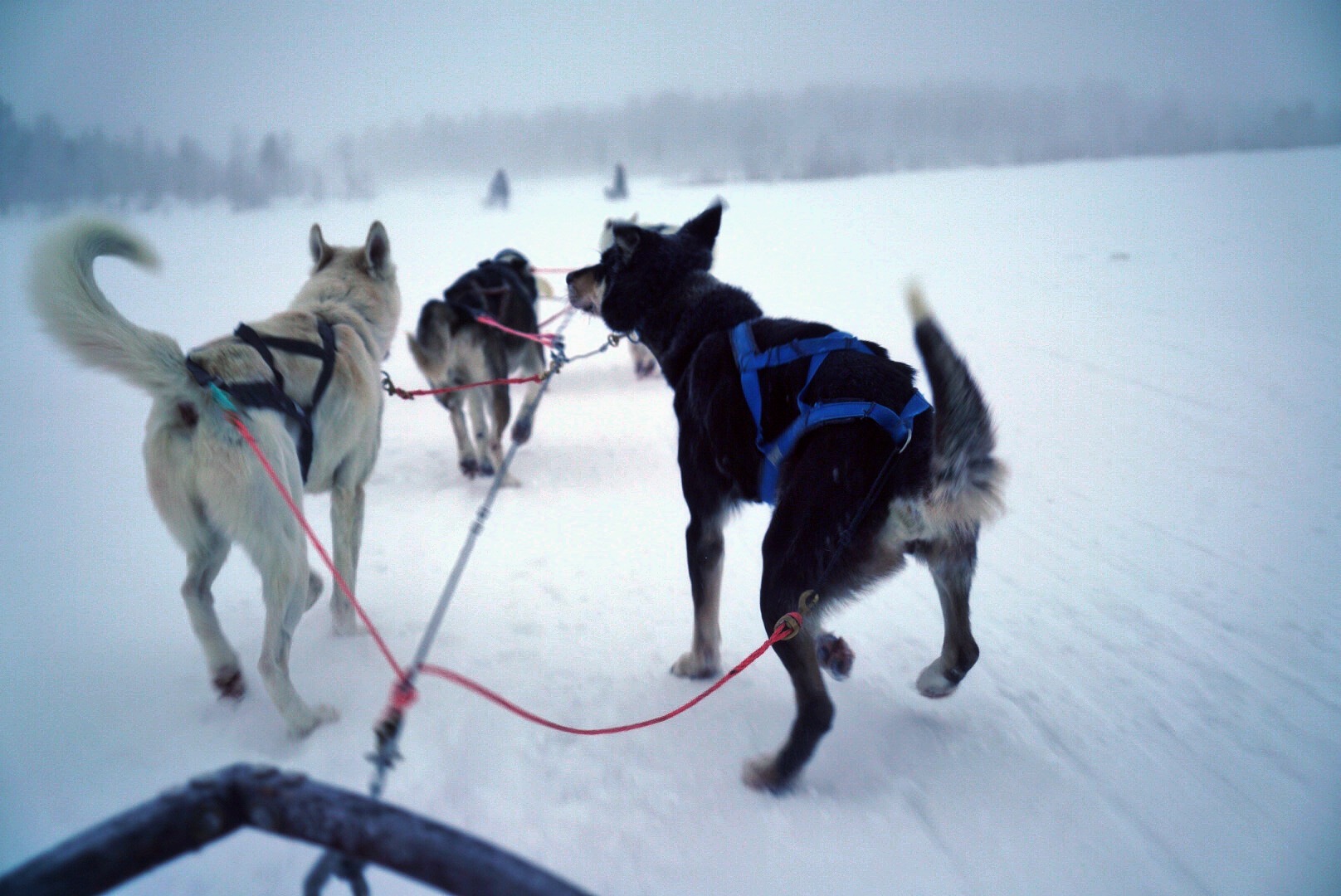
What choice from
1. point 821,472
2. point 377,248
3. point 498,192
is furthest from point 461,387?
point 498,192

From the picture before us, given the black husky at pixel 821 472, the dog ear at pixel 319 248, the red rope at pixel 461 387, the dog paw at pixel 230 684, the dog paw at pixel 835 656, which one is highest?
the dog ear at pixel 319 248

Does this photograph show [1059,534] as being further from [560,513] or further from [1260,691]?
[560,513]

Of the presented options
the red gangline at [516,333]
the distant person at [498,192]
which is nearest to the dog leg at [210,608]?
the red gangline at [516,333]

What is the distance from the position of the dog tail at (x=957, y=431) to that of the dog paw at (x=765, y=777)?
3.34 feet

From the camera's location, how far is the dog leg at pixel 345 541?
324cm

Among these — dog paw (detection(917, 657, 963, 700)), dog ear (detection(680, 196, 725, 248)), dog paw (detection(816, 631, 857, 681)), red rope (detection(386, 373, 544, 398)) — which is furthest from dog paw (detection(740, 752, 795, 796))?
red rope (detection(386, 373, 544, 398))

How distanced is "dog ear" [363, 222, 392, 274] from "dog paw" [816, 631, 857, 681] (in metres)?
2.94

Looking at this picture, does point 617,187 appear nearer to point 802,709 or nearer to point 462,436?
point 462,436

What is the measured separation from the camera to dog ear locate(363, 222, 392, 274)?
11.9 ft

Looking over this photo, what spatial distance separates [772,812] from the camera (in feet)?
7.20

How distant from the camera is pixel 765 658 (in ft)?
10.3

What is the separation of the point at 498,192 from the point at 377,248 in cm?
2398

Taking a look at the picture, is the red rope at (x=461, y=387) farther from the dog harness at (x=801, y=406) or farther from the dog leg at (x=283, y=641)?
the dog harness at (x=801, y=406)

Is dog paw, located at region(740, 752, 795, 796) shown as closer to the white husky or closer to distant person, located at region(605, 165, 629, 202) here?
the white husky
